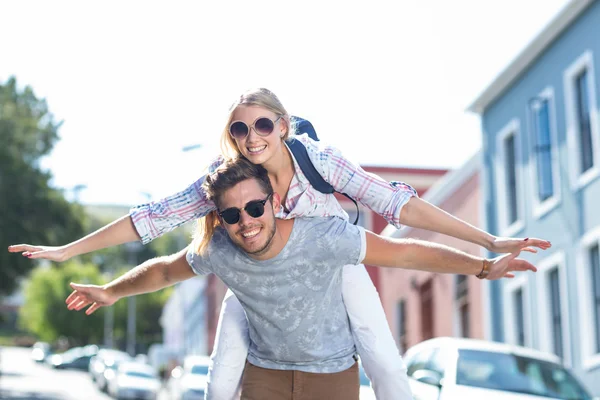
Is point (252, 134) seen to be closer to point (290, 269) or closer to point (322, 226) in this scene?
point (322, 226)

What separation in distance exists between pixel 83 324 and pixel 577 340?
299 ft

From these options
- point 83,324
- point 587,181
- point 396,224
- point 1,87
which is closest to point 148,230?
point 396,224

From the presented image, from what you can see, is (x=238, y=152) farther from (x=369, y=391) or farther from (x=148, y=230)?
(x=369, y=391)

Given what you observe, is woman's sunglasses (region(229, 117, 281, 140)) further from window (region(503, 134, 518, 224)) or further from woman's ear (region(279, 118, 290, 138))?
window (region(503, 134, 518, 224))

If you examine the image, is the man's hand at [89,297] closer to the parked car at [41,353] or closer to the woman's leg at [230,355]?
the woman's leg at [230,355]

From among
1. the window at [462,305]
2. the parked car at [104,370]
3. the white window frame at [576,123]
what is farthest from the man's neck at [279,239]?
the parked car at [104,370]

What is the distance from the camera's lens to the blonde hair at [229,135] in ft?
17.6

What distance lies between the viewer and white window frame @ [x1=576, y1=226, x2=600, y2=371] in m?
21.1

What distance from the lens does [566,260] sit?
22.8 m

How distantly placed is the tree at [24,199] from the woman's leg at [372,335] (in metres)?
33.5

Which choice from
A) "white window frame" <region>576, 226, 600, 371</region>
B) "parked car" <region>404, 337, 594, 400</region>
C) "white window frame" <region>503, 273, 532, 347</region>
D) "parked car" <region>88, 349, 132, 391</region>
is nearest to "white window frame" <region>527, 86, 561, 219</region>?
"white window frame" <region>576, 226, 600, 371</region>

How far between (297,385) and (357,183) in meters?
1.03

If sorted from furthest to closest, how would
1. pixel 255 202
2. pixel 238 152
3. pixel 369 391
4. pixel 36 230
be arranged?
Answer: pixel 36 230, pixel 369 391, pixel 238 152, pixel 255 202

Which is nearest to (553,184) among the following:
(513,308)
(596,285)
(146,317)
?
(596,285)
